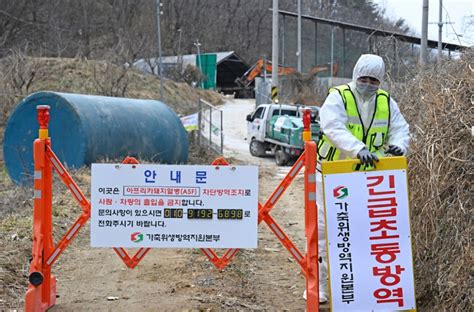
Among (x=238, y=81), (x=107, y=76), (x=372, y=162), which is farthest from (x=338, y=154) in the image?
(x=238, y=81)

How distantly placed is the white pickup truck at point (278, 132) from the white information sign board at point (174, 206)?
53.5 ft

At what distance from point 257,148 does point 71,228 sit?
20937 mm

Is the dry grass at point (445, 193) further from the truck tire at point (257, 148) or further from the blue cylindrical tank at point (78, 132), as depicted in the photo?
the truck tire at point (257, 148)

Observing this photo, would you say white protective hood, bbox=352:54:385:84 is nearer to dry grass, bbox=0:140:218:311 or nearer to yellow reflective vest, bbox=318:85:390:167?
yellow reflective vest, bbox=318:85:390:167

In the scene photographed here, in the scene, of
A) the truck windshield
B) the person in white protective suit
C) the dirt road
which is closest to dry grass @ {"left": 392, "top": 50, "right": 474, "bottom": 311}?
the person in white protective suit

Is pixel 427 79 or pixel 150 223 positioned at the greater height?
pixel 427 79

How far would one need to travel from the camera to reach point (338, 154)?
5691mm

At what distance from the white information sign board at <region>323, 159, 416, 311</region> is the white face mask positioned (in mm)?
833

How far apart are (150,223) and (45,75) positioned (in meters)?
33.5

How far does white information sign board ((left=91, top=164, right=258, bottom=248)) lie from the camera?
5348 mm

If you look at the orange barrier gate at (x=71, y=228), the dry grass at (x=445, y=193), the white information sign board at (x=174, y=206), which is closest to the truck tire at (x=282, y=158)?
the dry grass at (x=445, y=193)

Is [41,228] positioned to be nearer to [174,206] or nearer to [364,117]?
[174,206]

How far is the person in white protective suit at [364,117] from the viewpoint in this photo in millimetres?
5438

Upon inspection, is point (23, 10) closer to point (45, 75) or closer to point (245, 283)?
point (45, 75)
